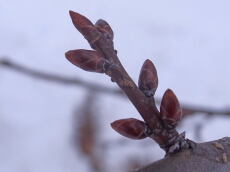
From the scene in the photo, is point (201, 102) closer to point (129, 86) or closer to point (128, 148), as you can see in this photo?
point (128, 148)

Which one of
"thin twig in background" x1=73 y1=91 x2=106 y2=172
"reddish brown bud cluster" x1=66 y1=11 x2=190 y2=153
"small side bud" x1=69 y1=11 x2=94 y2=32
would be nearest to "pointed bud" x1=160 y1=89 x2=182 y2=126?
"reddish brown bud cluster" x1=66 y1=11 x2=190 y2=153

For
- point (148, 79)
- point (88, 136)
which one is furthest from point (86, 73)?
point (148, 79)

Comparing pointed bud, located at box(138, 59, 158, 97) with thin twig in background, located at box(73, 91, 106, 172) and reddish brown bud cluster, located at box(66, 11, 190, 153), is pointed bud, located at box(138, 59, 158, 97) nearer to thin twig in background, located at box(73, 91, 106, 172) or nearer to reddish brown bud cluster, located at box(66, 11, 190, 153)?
reddish brown bud cluster, located at box(66, 11, 190, 153)

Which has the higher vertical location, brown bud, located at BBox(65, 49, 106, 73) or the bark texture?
brown bud, located at BBox(65, 49, 106, 73)

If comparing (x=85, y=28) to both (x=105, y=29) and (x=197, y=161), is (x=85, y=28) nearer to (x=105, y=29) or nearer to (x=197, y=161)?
(x=105, y=29)

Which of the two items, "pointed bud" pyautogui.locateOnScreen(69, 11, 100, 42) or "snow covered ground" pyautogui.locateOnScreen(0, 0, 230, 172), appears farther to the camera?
"snow covered ground" pyautogui.locateOnScreen(0, 0, 230, 172)

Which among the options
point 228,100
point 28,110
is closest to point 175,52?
point 228,100
